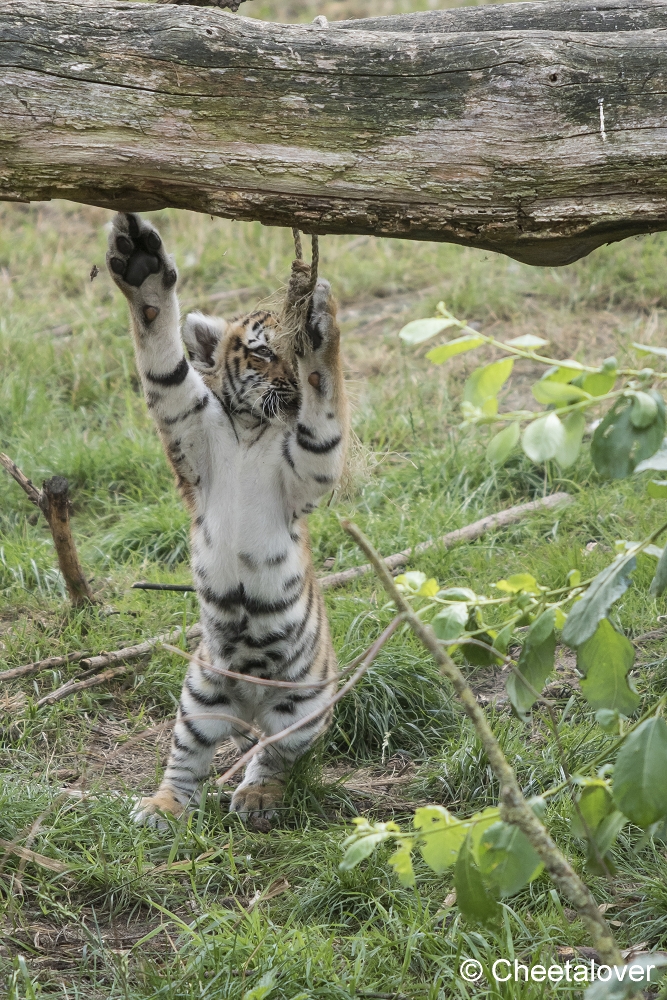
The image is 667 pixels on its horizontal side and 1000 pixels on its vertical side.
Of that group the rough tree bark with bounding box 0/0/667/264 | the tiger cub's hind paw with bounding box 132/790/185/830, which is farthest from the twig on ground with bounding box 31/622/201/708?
the rough tree bark with bounding box 0/0/667/264

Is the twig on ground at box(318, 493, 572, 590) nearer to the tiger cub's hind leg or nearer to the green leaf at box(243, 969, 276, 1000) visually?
the tiger cub's hind leg

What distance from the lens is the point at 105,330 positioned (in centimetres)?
794

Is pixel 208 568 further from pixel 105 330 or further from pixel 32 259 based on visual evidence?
pixel 32 259

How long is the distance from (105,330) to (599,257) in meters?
3.91

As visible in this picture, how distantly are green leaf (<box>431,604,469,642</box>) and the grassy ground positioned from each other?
113 cm

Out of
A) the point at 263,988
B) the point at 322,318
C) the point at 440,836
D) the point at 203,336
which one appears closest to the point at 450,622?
the point at 440,836

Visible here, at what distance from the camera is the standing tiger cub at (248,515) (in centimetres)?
405

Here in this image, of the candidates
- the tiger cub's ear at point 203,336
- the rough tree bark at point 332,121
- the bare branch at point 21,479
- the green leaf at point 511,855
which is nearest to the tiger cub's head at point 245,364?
the tiger cub's ear at point 203,336

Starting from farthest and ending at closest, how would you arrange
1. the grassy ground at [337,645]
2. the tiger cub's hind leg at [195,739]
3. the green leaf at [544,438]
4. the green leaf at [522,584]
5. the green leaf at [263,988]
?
1. the tiger cub's hind leg at [195,739]
2. the grassy ground at [337,645]
3. the green leaf at [263,988]
4. the green leaf at [522,584]
5. the green leaf at [544,438]

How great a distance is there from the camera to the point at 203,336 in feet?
14.6

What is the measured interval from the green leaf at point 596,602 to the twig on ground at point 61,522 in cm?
316

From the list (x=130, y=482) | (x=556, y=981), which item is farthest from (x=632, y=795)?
(x=130, y=482)

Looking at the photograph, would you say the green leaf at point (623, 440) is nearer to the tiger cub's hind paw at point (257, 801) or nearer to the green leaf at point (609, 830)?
the green leaf at point (609, 830)

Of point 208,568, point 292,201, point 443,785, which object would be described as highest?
point 292,201
